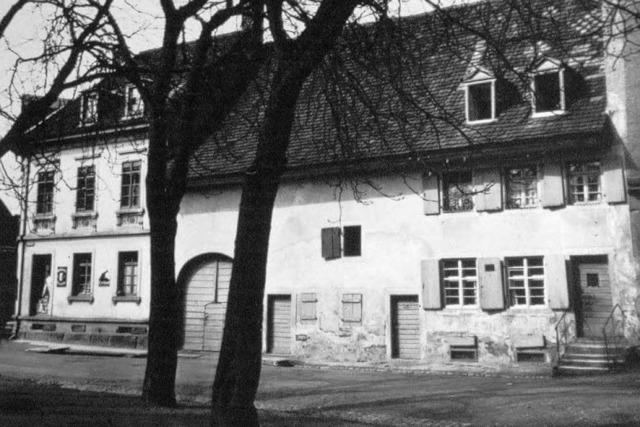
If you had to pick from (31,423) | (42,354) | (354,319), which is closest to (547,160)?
(354,319)

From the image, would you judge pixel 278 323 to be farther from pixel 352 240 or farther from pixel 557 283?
pixel 557 283

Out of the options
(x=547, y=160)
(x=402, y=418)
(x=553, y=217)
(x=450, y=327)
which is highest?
(x=547, y=160)

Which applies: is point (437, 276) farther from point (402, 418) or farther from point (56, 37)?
point (56, 37)

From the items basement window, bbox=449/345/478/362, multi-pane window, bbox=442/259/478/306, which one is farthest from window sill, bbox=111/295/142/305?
basement window, bbox=449/345/478/362

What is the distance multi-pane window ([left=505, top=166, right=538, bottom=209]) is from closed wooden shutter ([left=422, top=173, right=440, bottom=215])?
6.25ft

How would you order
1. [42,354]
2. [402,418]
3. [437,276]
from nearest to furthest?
[402,418] < [437,276] < [42,354]

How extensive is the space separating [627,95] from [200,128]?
11.5 m

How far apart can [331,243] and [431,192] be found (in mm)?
3463

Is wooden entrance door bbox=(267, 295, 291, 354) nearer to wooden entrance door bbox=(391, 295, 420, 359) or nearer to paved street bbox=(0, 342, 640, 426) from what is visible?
paved street bbox=(0, 342, 640, 426)

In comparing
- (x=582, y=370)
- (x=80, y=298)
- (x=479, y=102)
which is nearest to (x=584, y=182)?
(x=479, y=102)

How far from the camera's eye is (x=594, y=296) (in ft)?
55.0

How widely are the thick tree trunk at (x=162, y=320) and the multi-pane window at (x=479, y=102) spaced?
1071cm

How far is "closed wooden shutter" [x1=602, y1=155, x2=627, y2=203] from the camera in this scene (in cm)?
1614

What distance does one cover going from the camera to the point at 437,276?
60.0ft
